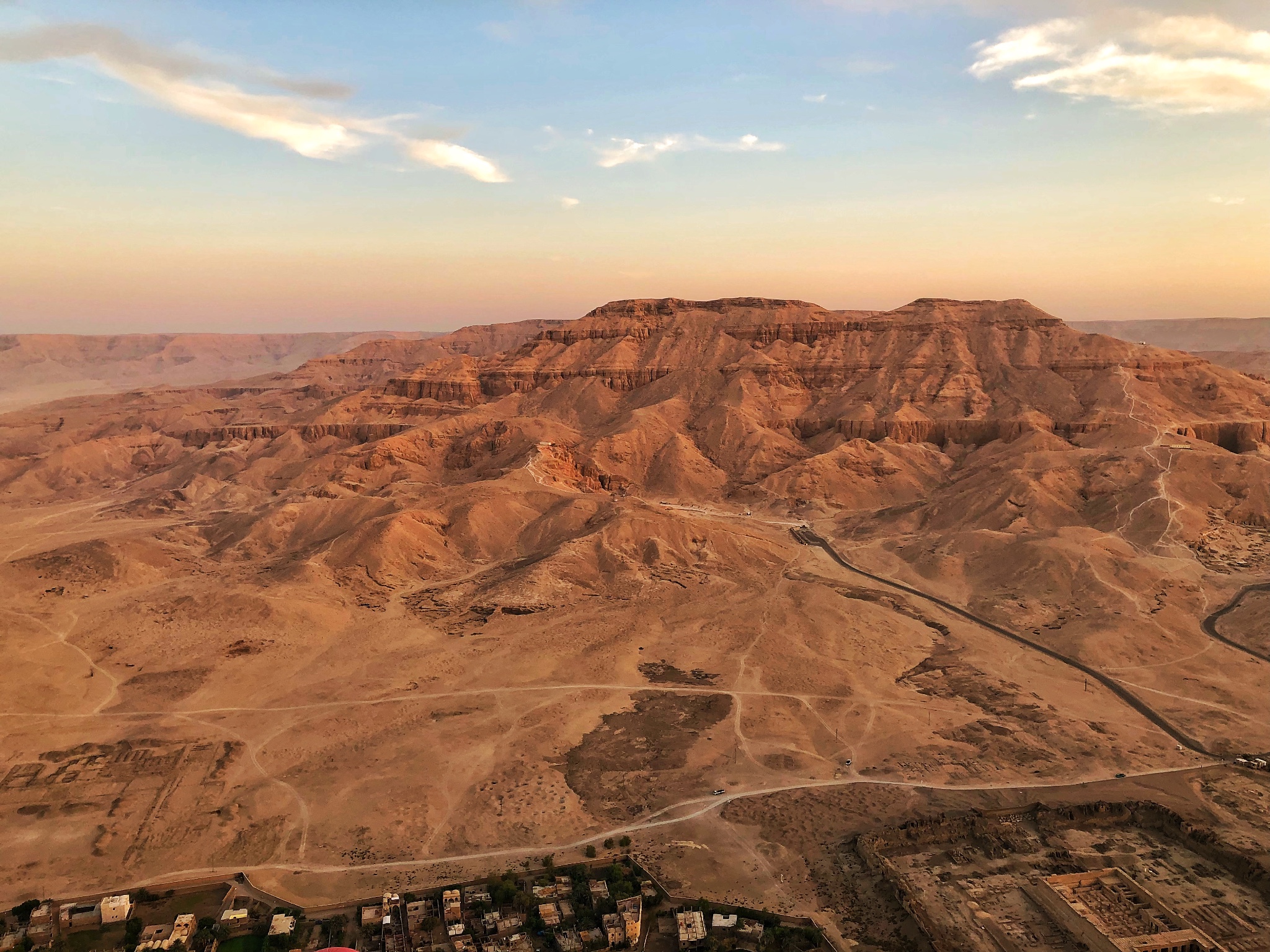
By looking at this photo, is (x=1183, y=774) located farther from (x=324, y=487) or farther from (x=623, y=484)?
(x=324, y=487)

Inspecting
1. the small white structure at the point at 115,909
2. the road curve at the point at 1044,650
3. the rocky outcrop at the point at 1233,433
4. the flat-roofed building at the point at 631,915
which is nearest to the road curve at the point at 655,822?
the small white structure at the point at 115,909

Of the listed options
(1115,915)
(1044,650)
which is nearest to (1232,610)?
(1044,650)

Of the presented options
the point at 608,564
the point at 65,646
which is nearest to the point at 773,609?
the point at 608,564

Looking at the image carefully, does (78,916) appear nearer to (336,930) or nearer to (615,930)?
(336,930)

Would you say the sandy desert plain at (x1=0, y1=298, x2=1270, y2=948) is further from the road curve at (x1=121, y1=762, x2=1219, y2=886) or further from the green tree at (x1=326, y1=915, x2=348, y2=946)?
the green tree at (x1=326, y1=915, x2=348, y2=946)

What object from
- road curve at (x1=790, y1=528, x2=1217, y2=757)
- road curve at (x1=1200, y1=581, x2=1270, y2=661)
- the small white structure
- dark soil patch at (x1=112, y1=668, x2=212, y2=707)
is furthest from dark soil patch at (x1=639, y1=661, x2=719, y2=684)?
road curve at (x1=1200, y1=581, x2=1270, y2=661)

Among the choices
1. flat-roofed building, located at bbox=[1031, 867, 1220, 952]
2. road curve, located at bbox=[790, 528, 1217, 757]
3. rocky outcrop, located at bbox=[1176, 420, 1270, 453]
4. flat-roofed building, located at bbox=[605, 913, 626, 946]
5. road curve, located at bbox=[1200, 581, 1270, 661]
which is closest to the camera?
flat-roofed building, located at bbox=[1031, 867, 1220, 952]

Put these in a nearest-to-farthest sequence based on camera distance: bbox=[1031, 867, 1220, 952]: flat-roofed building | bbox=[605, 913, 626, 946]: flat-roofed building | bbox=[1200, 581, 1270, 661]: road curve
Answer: bbox=[1031, 867, 1220, 952]: flat-roofed building, bbox=[605, 913, 626, 946]: flat-roofed building, bbox=[1200, 581, 1270, 661]: road curve
